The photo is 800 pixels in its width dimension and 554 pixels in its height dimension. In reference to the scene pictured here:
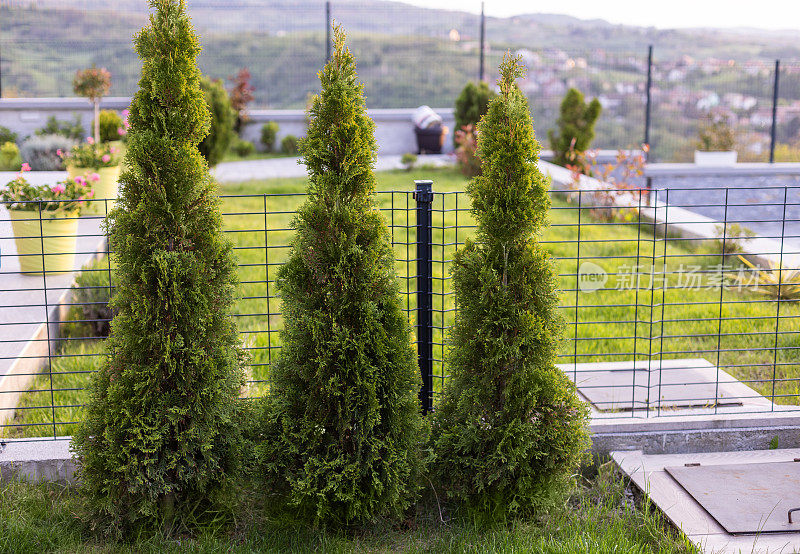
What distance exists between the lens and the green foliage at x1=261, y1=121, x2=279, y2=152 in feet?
54.7

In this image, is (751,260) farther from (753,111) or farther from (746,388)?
(753,111)

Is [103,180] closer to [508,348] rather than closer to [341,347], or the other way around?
[341,347]

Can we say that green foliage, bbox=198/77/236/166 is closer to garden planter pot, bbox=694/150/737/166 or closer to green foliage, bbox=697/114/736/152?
garden planter pot, bbox=694/150/737/166

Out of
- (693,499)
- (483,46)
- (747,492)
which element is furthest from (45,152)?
(747,492)

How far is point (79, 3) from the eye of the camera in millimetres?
21234

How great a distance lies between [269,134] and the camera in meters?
16.7

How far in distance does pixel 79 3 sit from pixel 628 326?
2086cm

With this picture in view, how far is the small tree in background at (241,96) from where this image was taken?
55.7 ft

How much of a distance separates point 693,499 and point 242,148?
1426 cm

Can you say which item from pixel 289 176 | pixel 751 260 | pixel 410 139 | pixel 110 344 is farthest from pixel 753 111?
pixel 110 344

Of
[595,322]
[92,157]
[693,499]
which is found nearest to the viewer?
[693,499]

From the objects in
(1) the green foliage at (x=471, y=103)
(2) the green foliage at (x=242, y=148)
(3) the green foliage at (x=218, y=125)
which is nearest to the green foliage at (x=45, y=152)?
(3) the green foliage at (x=218, y=125)

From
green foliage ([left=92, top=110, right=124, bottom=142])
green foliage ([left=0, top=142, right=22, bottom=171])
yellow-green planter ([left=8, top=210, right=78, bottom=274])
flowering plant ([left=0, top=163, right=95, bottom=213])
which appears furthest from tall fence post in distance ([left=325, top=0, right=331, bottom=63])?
yellow-green planter ([left=8, top=210, right=78, bottom=274])

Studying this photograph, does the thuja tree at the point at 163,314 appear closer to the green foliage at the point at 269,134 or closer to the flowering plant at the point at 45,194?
the flowering plant at the point at 45,194
